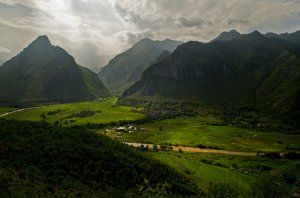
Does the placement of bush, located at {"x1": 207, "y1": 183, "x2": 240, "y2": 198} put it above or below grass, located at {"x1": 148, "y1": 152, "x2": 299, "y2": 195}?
above

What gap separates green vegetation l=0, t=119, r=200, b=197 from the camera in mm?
101875

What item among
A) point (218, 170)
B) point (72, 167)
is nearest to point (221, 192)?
point (72, 167)

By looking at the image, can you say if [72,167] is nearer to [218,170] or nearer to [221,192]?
[221,192]

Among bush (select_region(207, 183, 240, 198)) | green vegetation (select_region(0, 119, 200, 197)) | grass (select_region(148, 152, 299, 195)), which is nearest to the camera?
bush (select_region(207, 183, 240, 198))

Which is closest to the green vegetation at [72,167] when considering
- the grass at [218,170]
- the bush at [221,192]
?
the bush at [221,192]

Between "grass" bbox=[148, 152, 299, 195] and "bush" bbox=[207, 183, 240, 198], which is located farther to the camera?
"grass" bbox=[148, 152, 299, 195]

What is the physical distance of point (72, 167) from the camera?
122750mm

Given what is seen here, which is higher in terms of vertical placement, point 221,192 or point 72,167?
point 72,167

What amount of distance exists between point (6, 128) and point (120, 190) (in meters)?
52.4

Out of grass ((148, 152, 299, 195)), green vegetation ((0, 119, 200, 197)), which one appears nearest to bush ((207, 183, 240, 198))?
green vegetation ((0, 119, 200, 197))

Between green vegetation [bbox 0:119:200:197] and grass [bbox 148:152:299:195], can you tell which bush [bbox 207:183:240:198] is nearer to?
green vegetation [bbox 0:119:200:197]

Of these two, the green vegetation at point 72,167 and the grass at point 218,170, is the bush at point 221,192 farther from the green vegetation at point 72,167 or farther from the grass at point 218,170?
the grass at point 218,170

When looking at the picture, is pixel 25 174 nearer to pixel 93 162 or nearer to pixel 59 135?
pixel 93 162

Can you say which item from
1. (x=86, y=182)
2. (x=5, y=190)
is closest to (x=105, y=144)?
(x=86, y=182)
